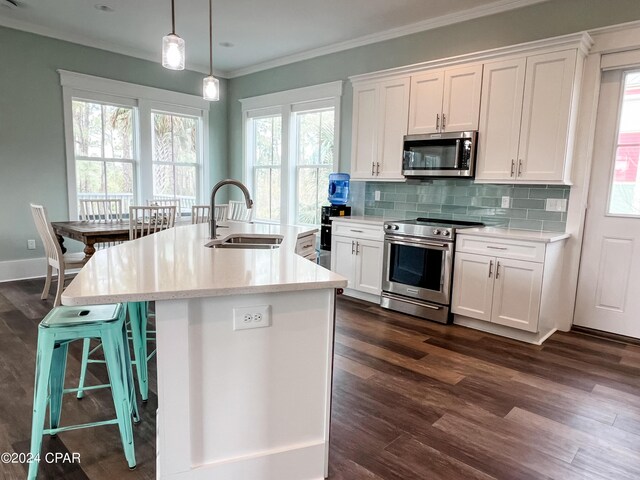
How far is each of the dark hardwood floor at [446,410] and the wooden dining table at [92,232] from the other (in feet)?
2.48

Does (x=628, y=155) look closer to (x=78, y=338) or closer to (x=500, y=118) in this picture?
(x=500, y=118)

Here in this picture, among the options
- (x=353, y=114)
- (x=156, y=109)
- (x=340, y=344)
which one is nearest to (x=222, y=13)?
(x=353, y=114)

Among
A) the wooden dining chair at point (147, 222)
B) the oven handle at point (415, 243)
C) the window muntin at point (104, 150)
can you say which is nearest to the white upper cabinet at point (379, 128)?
the oven handle at point (415, 243)

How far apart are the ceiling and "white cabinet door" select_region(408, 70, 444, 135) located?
63 cm

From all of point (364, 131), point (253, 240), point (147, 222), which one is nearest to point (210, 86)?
point (253, 240)

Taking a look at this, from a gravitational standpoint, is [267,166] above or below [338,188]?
above

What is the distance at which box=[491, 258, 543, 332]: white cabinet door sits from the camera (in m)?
3.09

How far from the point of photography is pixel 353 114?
4.43 m

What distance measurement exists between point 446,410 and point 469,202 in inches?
90.0

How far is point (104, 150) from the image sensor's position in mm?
5168

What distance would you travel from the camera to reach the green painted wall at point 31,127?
14.5 ft

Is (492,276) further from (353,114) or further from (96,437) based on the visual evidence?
(96,437)

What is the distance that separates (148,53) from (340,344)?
4.63 m

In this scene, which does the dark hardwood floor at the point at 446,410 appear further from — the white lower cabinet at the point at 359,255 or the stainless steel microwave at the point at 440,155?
the stainless steel microwave at the point at 440,155
